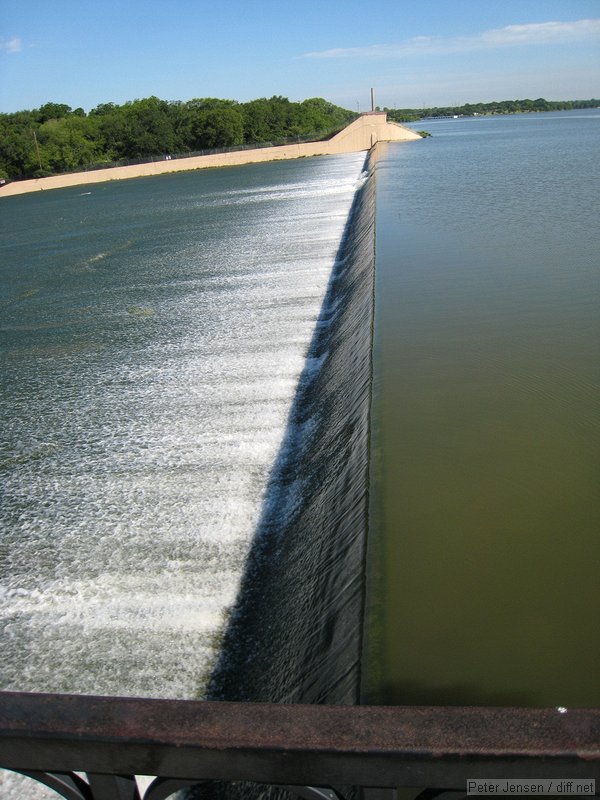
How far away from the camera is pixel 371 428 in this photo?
3875 millimetres

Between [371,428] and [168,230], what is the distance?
1524 centimetres

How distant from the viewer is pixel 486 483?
3.34m

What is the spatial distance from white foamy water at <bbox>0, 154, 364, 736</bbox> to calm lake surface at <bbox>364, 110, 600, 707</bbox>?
3.72 ft

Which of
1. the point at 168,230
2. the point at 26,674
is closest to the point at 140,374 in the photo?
the point at 26,674

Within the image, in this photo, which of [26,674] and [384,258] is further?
[384,258]

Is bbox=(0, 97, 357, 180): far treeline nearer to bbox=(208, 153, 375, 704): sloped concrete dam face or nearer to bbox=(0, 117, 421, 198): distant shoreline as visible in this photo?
bbox=(0, 117, 421, 198): distant shoreline

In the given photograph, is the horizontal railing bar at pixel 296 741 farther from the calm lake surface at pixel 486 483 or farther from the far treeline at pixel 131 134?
the far treeline at pixel 131 134

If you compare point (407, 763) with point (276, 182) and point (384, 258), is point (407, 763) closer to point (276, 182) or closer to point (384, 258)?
point (384, 258)

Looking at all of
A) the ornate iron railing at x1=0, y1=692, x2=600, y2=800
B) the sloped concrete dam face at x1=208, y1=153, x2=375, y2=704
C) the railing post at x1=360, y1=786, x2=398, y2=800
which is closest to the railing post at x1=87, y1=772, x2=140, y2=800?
the ornate iron railing at x1=0, y1=692, x2=600, y2=800

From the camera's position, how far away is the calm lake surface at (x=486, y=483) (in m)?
2.28

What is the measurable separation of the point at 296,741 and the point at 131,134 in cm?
6283

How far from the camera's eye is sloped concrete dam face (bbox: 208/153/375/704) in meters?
2.45

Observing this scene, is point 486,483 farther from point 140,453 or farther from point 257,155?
point 257,155

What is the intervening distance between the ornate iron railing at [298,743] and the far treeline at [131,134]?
52.9m
